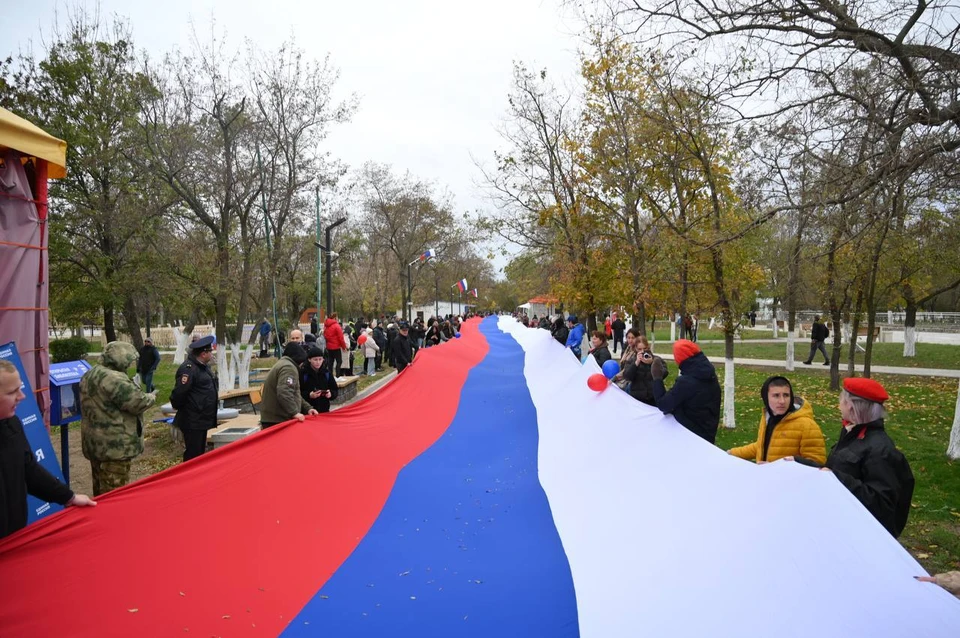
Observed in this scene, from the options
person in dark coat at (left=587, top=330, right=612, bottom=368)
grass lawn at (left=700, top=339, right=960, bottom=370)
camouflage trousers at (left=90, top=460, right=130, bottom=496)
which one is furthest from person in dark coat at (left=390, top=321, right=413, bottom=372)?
grass lawn at (left=700, top=339, right=960, bottom=370)

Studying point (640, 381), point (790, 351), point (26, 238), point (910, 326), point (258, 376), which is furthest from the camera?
point (910, 326)

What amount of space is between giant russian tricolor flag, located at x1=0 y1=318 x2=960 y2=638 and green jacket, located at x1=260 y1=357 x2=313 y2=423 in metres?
0.41

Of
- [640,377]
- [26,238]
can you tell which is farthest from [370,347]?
[26,238]

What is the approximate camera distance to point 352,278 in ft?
190

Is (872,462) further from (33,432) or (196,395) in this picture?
(196,395)

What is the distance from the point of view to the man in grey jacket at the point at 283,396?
6672 millimetres

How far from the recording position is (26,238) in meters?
5.23

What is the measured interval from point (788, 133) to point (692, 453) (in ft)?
17.0

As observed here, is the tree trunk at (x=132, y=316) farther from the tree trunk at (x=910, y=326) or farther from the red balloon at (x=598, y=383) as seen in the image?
the tree trunk at (x=910, y=326)

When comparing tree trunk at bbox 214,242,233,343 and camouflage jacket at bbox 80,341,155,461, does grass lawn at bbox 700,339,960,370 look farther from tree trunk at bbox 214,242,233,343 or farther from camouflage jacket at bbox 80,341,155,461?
camouflage jacket at bbox 80,341,155,461

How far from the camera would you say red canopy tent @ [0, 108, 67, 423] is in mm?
5047

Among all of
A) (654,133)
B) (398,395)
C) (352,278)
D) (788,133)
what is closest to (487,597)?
(398,395)

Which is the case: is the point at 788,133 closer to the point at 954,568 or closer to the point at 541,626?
the point at 954,568

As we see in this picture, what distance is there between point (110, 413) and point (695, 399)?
5.38 m
